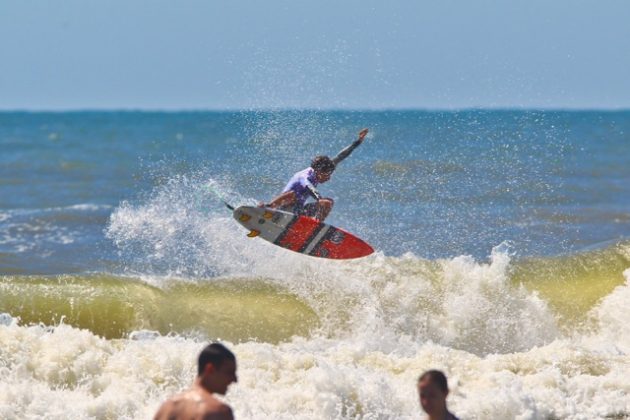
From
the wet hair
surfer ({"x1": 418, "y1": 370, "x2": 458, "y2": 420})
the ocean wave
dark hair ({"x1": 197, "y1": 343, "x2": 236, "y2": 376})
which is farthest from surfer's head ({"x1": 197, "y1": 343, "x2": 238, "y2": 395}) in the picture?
the wet hair

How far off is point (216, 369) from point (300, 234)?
28.1 feet

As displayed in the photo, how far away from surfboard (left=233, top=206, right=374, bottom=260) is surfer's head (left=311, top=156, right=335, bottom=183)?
562 mm

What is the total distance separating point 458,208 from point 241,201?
5809 mm

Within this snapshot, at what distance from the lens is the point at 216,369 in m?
5.94

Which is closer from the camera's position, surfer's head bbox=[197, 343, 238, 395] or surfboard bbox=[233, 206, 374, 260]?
surfer's head bbox=[197, 343, 238, 395]

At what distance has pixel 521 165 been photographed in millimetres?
33031

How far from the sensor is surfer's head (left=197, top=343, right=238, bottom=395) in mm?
5926

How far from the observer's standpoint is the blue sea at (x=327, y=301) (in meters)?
10.5

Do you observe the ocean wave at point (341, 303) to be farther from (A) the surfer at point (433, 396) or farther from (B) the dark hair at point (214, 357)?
(B) the dark hair at point (214, 357)

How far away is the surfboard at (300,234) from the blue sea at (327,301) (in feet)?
1.32

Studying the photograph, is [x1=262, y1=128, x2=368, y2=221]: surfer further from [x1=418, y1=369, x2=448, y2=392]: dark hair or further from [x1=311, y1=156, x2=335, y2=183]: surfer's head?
[x1=418, y1=369, x2=448, y2=392]: dark hair

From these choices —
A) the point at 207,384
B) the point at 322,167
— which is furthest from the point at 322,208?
the point at 207,384

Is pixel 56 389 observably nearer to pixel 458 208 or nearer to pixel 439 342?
pixel 439 342

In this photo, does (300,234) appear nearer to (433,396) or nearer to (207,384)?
(433,396)
